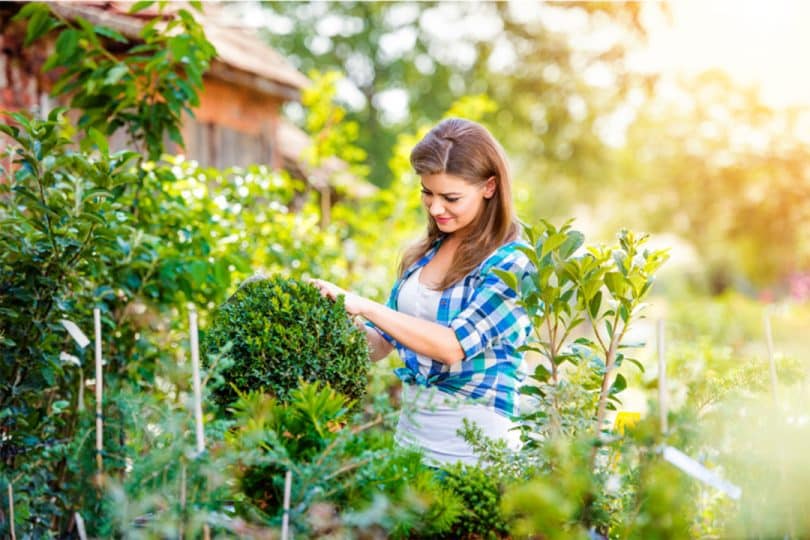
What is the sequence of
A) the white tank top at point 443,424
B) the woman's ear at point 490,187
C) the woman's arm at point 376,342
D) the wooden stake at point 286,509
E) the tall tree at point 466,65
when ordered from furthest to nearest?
the tall tree at point 466,65 < the woman's arm at point 376,342 < the woman's ear at point 490,187 < the white tank top at point 443,424 < the wooden stake at point 286,509

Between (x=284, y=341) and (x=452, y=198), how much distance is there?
0.78 metres

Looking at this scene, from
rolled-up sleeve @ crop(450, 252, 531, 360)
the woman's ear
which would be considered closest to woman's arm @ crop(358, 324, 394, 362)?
rolled-up sleeve @ crop(450, 252, 531, 360)

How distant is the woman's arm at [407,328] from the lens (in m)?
2.60

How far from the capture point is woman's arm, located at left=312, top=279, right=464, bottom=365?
2600mm

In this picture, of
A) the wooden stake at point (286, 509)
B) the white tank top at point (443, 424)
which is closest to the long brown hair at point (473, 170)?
the white tank top at point (443, 424)

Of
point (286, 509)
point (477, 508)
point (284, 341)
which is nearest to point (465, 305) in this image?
point (284, 341)

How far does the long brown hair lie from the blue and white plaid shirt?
6 cm

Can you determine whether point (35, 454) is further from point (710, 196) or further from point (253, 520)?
point (710, 196)

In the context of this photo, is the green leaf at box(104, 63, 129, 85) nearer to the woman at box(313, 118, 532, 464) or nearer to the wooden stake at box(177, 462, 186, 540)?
the woman at box(313, 118, 532, 464)

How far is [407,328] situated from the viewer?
262 centimetres

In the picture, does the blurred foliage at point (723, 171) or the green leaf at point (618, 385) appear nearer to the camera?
the green leaf at point (618, 385)

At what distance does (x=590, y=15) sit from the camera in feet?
64.2

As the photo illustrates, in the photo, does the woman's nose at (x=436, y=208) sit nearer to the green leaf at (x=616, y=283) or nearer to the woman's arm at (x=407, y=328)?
the woman's arm at (x=407, y=328)

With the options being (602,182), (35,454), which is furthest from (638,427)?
(602,182)
